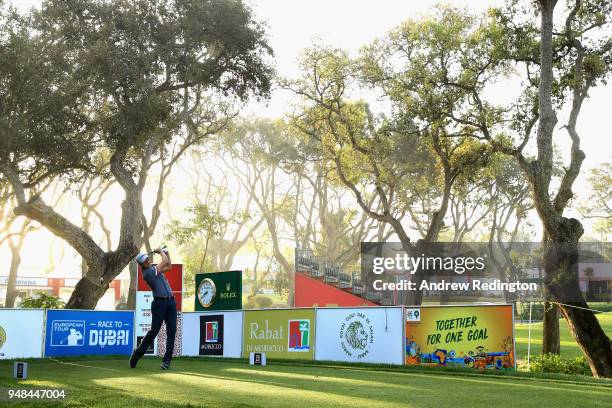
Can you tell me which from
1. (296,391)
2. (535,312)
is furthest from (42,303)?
(535,312)

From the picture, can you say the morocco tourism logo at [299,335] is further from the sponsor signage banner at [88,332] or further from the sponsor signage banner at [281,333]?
the sponsor signage banner at [88,332]

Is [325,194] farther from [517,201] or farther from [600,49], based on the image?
[600,49]

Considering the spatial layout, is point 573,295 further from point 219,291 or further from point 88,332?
point 88,332

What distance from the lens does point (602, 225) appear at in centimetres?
7944

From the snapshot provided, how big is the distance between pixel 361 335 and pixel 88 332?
7938 millimetres

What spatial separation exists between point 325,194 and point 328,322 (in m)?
41.7

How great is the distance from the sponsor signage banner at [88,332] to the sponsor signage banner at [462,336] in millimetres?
8873

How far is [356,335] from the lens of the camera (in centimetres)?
1866

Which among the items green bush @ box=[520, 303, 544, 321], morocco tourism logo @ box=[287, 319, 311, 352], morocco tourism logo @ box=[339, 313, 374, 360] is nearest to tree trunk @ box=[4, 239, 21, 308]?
morocco tourism logo @ box=[287, 319, 311, 352]

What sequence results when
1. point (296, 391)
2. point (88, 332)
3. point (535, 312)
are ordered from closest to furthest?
point (296, 391) < point (88, 332) < point (535, 312)

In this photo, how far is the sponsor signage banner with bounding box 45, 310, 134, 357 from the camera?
20.3m

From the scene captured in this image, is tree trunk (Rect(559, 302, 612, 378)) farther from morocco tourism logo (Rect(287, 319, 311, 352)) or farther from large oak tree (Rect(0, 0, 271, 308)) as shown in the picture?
large oak tree (Rect(0, 0, 271, 308))

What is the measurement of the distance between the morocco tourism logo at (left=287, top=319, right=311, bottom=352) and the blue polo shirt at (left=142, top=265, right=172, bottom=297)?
25.6 ft

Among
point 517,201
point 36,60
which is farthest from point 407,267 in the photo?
point 36,60
